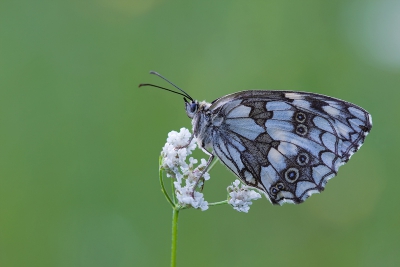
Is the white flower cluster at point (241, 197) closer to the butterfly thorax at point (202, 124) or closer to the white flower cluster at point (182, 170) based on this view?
the white flower cluster at point (182, 170)

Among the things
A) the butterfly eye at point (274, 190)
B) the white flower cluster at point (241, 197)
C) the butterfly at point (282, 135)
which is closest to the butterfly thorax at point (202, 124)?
the butterfly at point (282, 135)

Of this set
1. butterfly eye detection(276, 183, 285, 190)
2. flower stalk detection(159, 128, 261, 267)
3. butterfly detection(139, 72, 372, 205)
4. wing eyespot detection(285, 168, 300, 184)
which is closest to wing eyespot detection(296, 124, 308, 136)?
butterfly detection(139, 72, 372, 205)

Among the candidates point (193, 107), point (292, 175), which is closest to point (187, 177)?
point (193, 107)

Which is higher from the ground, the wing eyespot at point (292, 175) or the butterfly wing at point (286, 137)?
the butterfly wing at point (286, 137)

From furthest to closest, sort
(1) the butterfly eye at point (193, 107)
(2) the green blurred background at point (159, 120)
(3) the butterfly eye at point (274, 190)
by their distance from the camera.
→ (2) the green blurred background at point (159, 120) < (1) the butterfly eye at point (193, 107) < (3) the butterfly eye at point (274, 190)

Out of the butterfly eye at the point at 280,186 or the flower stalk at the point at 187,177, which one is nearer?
the flower stalk at the point at 187,177

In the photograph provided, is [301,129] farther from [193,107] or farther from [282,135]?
[193,107]

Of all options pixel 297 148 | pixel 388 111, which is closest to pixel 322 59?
pixel 388 111

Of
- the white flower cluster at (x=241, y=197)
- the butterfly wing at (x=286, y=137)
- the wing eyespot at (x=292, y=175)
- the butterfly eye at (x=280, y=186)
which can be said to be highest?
the butterfly wing at (x=286, y=137)
